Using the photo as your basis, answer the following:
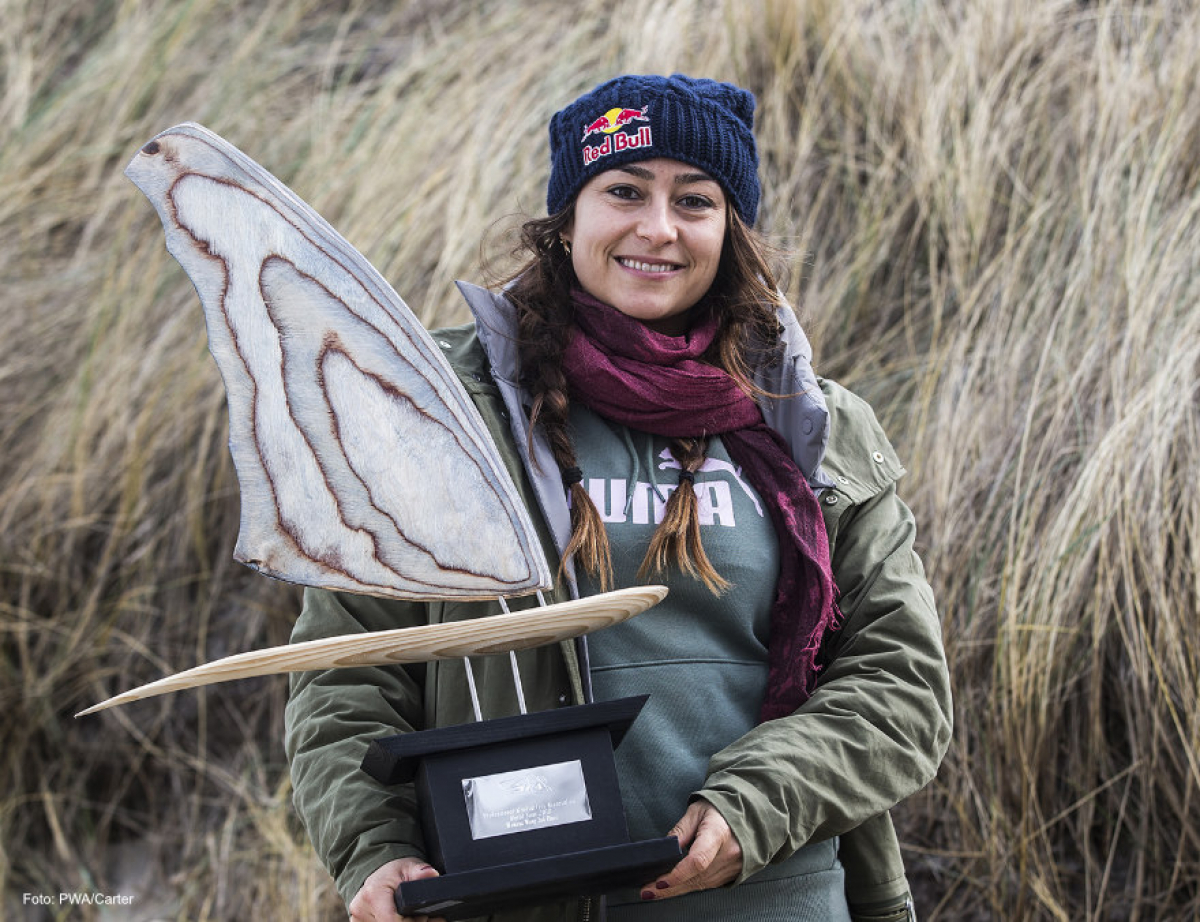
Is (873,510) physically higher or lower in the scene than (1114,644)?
higher

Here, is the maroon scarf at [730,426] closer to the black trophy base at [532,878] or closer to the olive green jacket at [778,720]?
the olive green jacket at [778,720]

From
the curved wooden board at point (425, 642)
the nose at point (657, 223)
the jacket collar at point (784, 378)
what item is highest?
the nose at point (657, 223)

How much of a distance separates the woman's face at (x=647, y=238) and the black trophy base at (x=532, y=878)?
2.81 feet

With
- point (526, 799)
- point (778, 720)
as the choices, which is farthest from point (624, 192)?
point (526, 799)

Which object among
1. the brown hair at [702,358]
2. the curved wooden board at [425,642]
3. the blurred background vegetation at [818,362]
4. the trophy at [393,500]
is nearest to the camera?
the curved wooden board at [425,642]

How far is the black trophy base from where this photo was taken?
4.63 ft

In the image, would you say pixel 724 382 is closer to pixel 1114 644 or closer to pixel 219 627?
pixel 1114 644

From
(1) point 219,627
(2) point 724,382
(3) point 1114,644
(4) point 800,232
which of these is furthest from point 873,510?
(1) point 219,627

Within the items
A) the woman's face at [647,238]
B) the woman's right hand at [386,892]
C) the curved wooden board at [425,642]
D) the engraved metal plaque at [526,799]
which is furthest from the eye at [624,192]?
the woman's right hand at [386,892]

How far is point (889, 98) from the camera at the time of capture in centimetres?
388

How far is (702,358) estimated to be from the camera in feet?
6.65

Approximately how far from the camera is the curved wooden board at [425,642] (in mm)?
1331

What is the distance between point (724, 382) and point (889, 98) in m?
2.30

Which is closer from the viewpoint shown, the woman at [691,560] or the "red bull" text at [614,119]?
the woman at [691,560]
